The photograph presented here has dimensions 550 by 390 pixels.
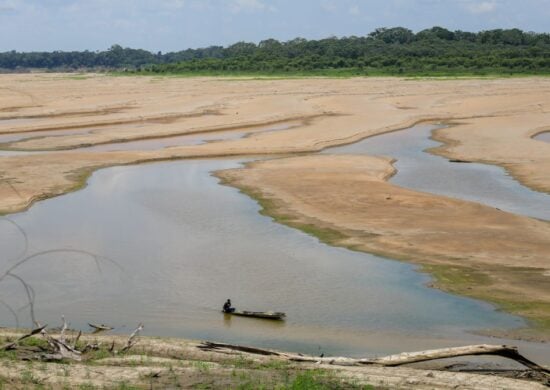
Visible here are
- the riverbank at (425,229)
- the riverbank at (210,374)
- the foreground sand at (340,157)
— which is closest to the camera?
the riverbank at (210,374)

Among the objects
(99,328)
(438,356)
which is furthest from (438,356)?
(99,328)

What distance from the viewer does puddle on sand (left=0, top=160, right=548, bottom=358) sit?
13.9 meters

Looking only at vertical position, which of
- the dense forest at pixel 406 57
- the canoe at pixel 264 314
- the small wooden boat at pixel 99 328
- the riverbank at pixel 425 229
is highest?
the dense forest at pixel 406 57

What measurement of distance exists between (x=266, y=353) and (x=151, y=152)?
25.7 metres

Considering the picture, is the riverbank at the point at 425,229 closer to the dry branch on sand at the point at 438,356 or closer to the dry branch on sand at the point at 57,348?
the dry branch on sand at the point at 438,356

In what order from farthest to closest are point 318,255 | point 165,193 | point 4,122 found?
point 4,122
point 165,193
point 318,255

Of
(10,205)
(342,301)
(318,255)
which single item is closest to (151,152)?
(10,205)

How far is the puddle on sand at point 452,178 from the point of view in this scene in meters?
25.3

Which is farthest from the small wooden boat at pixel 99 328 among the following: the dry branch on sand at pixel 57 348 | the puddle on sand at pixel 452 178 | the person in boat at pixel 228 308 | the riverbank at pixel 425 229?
the puddle on sand at pixel 452 178

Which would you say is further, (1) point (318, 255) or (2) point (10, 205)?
(2) point (10, 205)

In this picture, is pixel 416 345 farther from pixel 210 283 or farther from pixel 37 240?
pixel 37 240

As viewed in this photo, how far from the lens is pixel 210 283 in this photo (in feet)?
55.2

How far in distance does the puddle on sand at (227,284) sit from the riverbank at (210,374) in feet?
6.69

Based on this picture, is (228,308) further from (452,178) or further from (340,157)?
(340,157)
